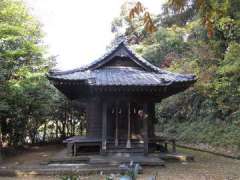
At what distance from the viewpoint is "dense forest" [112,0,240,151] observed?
1543 centimetres

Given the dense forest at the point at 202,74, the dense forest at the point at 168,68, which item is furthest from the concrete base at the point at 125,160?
the dense forest at the point at 202,74

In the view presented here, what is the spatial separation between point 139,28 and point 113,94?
1738cm

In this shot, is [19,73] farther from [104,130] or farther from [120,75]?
[104,130]

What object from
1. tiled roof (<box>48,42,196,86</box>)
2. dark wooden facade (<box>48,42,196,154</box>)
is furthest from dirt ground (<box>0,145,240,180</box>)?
tiled roof (<box>48,42,196,86</box>)

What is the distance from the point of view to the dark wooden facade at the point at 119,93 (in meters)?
12.0

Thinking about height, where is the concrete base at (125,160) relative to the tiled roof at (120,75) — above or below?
below

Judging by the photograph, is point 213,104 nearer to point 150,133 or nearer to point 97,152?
point 150,133

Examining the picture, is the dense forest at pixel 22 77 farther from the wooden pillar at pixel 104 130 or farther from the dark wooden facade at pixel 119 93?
the wooden pillar at pixel 104 130

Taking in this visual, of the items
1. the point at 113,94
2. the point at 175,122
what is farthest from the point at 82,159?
the point at 175,122

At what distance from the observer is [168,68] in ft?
65.9

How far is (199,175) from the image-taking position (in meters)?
9.73

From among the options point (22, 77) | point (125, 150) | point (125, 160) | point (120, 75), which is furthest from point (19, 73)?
point (125, 160)

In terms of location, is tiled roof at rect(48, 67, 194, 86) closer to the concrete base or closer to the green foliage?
the green foliage

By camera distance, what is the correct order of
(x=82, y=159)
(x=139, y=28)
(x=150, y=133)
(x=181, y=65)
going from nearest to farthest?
(x=82, y=159) → (x=150, y=133) → (x=181, y=65) → (x=139, y=28)
